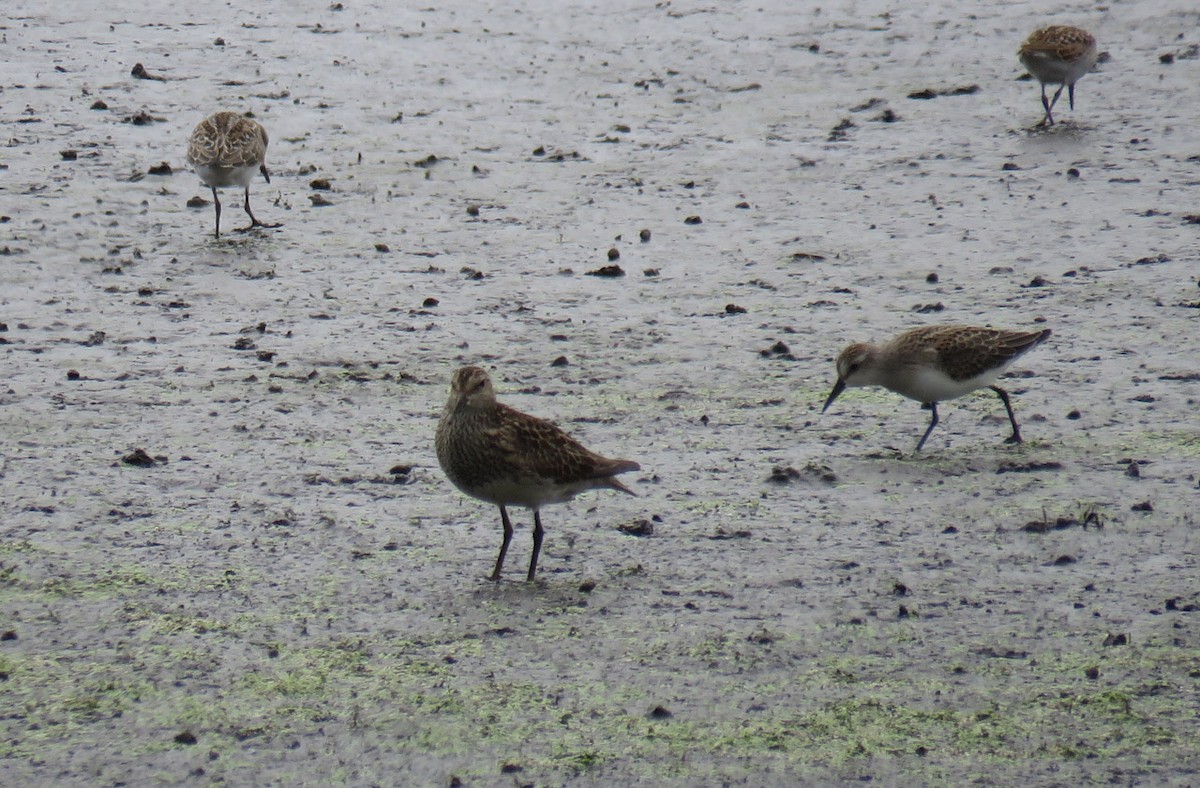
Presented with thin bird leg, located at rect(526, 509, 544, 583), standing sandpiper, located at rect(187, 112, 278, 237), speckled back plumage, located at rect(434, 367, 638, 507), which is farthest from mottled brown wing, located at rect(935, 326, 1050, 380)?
standing sandpiper, located at rect(187, 112, 278, 237)

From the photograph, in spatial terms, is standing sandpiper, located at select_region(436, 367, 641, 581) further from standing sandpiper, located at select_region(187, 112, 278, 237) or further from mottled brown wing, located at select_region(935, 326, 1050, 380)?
standing sandpiper, located at select_region(187, 112, 278, 237)

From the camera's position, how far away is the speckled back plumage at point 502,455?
22.1 ft

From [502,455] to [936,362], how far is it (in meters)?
2.69

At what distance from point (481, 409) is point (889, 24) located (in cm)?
1234

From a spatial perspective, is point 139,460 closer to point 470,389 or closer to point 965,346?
point 470,389

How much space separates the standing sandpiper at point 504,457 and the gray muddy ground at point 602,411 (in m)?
0.37

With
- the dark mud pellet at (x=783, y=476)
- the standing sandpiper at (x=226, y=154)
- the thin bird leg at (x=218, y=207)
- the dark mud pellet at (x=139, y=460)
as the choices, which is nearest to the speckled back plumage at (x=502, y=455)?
the dark mud pellet at (x=783, y=476)

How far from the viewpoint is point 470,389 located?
22.3 feet

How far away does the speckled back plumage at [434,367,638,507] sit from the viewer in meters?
6.74


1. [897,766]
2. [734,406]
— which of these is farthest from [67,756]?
[734,406]

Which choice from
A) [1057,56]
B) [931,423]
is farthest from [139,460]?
[1057,56]

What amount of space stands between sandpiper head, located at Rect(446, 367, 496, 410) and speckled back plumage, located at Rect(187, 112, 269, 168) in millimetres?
6131

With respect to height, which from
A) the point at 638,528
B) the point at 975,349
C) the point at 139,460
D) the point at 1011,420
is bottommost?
the point at 139,460

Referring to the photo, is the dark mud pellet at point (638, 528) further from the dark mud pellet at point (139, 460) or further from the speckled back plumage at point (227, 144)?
the speckled back plumage at point (227, 144)
